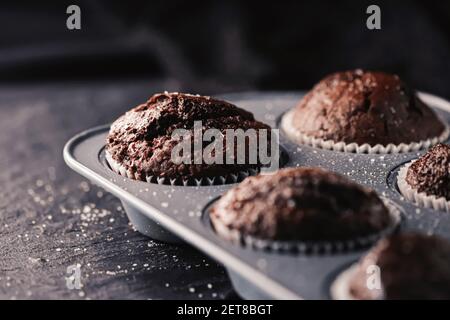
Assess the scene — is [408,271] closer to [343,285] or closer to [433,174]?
[343,285]

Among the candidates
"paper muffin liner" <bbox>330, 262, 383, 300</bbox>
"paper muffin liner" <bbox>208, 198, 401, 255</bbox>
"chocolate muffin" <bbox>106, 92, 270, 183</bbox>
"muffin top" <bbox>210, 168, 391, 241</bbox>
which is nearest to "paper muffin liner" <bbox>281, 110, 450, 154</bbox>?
"chocolate muffin" <bbox>106, 92, 270, 183</bbox>

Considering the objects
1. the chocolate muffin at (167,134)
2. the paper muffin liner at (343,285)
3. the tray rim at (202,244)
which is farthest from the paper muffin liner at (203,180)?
the paper muffin liner at (343,285)

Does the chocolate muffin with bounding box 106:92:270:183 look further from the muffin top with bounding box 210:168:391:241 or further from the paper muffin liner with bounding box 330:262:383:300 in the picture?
the paper muffin liner with bounding box 330:262:383:300

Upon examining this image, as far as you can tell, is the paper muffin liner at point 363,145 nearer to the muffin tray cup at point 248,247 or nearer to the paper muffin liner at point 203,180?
the muffin tray cup at point 248,247

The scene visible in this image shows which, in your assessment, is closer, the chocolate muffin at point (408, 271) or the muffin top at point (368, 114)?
the chocolate muffin at point (408, 271)

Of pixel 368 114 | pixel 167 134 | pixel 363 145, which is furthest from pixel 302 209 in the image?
pixel 368 114
